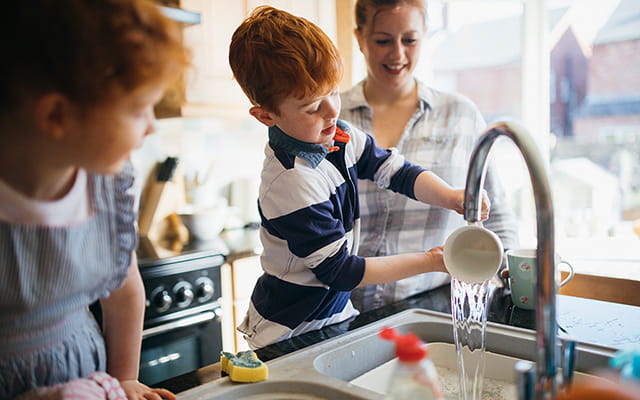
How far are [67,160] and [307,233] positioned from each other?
1.63 ft

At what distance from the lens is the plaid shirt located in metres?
1.38

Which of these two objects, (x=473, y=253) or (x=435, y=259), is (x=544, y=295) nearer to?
(x=473, y=253)

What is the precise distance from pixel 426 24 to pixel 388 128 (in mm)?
291

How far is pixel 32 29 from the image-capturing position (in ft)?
1.48

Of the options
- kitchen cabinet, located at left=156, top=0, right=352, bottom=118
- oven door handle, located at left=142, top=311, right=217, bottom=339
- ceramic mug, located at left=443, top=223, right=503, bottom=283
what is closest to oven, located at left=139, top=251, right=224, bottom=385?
oven door handle, located at left=142, top=311, right=217, bottom=339

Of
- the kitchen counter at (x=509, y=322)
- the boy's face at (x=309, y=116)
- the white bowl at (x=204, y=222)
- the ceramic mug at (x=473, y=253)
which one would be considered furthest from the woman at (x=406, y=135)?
the white bowl at (x=204, y=222)

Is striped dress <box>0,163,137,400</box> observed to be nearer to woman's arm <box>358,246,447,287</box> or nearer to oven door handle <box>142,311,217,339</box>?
woman's arm <box>358,246,447,287</box>

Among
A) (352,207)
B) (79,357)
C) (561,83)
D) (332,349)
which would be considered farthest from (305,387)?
(561,83)

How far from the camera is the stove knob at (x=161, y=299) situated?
1970mm

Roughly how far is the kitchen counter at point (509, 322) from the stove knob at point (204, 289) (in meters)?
1.14

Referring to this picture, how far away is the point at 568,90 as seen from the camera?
2977mm

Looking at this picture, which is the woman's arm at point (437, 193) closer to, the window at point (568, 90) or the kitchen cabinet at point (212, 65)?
the kitchen cabinet at point (212, 65)

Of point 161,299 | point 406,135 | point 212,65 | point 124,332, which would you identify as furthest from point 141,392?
point 212,65

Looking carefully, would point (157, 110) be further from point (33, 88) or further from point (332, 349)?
point (33, 88)
